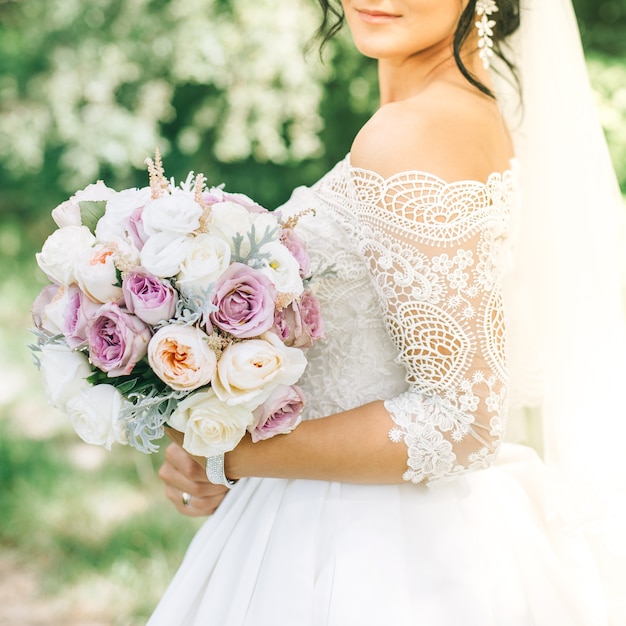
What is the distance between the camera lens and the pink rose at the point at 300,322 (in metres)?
1.53

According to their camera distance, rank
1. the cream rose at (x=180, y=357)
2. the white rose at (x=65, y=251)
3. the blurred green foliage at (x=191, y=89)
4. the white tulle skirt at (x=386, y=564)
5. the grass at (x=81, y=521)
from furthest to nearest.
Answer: the blurred green foliage at (x=191, y=89) → the grass at (x=81, y=521) → the white tulle skirt at (x=386, y=564) → the white rose at (x=65, y=251) → the cream rose at (x=180, y=357)

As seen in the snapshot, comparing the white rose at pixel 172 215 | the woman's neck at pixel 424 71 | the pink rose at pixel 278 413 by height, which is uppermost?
the woman's neck at pixel 424 71

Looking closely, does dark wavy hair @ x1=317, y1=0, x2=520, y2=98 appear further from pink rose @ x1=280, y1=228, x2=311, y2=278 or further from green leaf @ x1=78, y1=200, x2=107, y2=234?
green leaf @ x1=78, y1=200, x2=107, y2=234

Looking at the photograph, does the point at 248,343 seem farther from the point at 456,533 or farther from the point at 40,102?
the point at 40,102

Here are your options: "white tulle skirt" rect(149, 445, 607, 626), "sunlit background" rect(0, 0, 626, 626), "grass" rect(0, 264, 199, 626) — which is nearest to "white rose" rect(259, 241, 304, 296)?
"white tulle skirt" rect(149, 445, 607, 626)

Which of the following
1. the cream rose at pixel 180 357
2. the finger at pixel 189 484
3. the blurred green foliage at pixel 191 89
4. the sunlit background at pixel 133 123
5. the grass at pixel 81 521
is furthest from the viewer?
the blurred green foliage at pixel 191 89

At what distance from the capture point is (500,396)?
1.61 meters

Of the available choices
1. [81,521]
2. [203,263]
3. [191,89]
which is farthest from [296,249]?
[191,89]

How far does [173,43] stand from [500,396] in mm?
4508

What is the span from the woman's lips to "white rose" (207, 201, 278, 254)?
559 millimetres

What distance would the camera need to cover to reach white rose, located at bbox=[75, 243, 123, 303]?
1432 millimetres

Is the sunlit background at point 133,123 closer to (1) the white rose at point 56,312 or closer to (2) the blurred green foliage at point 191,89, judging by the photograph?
(2) the blurred green foliage at point 191,89

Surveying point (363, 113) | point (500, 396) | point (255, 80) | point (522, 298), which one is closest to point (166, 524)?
point (522, 298)

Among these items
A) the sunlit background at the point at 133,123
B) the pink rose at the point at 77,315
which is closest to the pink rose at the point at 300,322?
the pink rose at the point at 77,315
